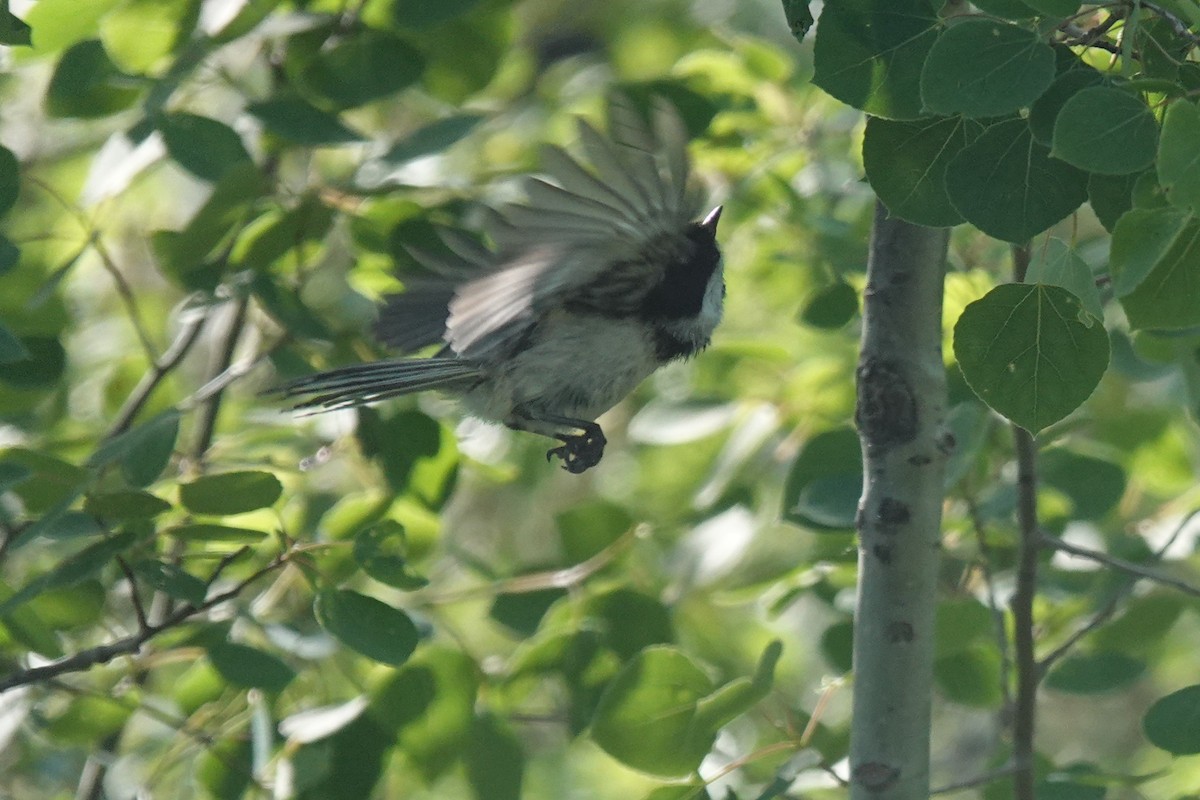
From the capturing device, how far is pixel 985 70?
1135 mm

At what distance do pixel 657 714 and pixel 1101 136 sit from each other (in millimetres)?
874

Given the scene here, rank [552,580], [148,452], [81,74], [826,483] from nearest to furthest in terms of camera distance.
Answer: [148,452] < [81,74] < [826,483] < [552,580]

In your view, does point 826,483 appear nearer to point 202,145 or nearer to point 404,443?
point 404,443

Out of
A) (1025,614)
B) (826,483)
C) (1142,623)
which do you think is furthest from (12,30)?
(1142,623)

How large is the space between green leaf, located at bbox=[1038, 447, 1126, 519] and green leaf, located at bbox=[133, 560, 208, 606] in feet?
4.00

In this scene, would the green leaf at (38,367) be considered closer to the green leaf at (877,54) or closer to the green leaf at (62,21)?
the green leaf at (62,21)

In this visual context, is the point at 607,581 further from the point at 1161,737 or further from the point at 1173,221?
the point at 1173,221

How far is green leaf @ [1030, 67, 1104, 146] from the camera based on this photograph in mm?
1191

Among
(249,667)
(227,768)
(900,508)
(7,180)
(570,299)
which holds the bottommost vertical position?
(227,768)

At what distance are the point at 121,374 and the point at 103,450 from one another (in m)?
0.85

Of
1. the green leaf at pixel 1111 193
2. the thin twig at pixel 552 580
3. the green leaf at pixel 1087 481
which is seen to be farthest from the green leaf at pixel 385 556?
the green leaf at pixel 1087 481

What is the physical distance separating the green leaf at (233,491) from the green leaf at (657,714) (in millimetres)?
465

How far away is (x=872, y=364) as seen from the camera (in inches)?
56.4

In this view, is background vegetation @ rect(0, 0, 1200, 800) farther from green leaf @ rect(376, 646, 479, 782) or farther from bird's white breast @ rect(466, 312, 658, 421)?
bird's white breast @ rect(466, 312, 658, 421)
